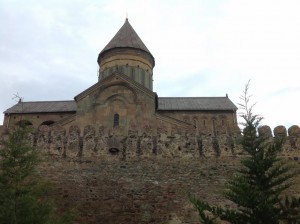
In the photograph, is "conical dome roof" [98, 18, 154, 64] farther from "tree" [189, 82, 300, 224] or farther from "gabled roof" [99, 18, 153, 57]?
"tree" [189, 82, 300, 224]

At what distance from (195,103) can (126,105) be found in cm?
728

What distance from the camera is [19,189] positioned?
268 inches

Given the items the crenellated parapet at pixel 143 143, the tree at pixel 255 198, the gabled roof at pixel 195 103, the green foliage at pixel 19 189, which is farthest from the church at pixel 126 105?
the tree at pixel 255 198

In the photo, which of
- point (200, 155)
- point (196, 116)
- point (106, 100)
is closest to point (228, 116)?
point (196, 116)

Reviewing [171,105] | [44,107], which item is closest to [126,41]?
[171,105]

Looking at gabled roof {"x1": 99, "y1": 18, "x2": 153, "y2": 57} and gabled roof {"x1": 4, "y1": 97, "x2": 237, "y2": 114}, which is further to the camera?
gabled roof {"x1": 99, "y1": 18, "x2": 153, "y2": 57}

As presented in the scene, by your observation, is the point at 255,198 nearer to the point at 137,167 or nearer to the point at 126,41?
the point at 137,167

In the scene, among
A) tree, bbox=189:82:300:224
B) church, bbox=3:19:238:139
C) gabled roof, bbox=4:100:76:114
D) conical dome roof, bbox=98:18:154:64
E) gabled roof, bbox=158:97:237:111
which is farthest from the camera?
conical dome roof, bbox=98:18:154:64

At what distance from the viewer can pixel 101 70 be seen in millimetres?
23844

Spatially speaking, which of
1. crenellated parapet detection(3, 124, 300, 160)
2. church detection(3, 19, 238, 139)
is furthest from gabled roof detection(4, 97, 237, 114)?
crenellated parapet detection(3, 124, 300, 160)

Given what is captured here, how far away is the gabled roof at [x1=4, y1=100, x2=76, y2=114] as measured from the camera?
76.9ft

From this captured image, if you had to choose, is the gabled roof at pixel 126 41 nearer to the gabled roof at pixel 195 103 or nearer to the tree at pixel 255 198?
the gabled roof at pixel 195 103

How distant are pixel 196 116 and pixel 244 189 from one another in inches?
658

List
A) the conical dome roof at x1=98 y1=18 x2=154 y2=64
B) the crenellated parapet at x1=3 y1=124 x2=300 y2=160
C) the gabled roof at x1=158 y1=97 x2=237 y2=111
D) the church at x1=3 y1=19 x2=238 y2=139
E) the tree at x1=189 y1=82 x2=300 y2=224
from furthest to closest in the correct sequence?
the conical dome roof at x1=98 y1=18 x2=154 y2=64
the gabled roof at x1=158 y1=97 x2=237 y2=111
the church at x1=3 y1=19 x2=238 y2=139
the crenellated parapet at x1=3 y1=124 x2=300 y2=160
the tree at x1=189 y1=82 x2=300 y2=224
